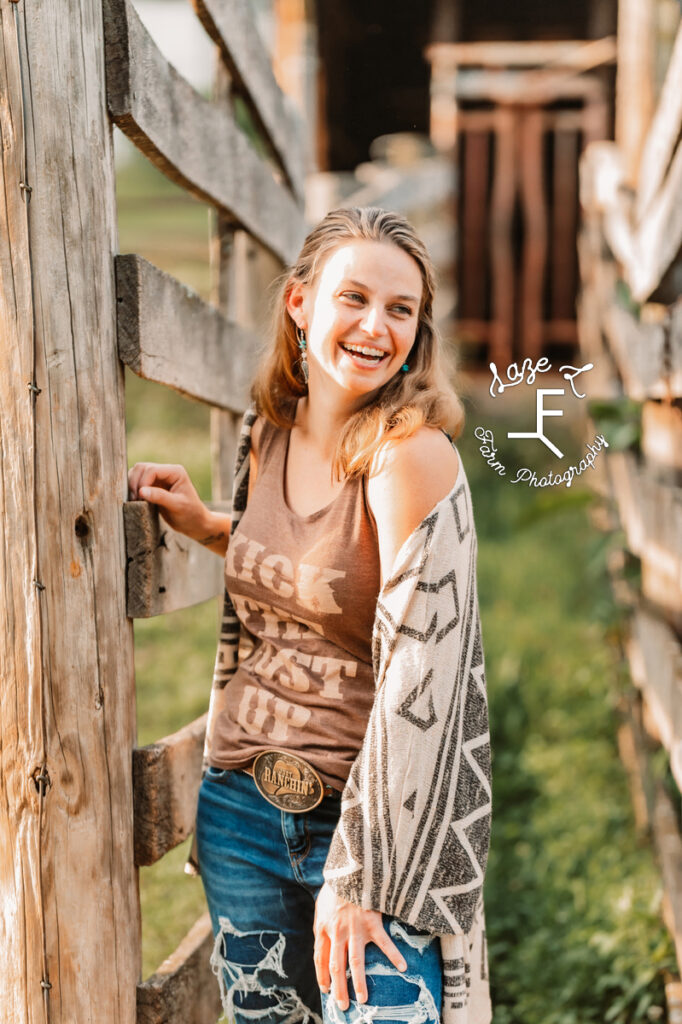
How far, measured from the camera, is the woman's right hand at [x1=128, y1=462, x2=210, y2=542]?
83.6 inches

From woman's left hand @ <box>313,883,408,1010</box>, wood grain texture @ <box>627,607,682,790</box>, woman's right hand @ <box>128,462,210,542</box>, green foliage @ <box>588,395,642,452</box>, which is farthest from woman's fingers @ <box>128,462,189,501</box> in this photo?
green foliage @ <box>588,395,642,452</box>

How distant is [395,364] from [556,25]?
30.6 ft

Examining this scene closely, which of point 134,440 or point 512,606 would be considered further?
point 134,440

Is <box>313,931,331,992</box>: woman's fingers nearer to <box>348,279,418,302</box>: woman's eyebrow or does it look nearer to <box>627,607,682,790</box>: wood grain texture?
<box>627,607,682,790</box>: wood grain texture

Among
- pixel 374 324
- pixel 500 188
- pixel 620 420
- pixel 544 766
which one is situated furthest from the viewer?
pixel 500 188

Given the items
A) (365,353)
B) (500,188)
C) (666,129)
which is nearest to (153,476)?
(365,353)

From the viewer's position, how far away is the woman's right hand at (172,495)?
2123 millimetres

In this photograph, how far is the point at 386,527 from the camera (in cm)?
180

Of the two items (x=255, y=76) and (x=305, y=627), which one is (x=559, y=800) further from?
(x=255, y=76)

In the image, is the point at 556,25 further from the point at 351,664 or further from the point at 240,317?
the point at 351,664

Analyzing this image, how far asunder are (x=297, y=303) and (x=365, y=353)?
10.7 inches

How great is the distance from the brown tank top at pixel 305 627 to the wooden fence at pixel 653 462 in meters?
0.87

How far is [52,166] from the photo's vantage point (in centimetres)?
183

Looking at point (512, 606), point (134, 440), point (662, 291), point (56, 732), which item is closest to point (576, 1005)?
point (56, 732)
